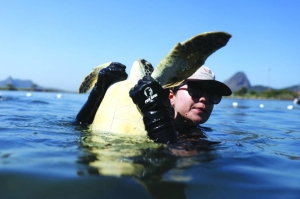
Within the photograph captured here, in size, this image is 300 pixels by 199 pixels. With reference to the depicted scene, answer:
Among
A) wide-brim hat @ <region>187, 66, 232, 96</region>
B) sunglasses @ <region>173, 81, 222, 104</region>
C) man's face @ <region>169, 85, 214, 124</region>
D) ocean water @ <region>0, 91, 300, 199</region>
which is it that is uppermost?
wide-brim hat @ <region>187, 66, 232, 96</region>

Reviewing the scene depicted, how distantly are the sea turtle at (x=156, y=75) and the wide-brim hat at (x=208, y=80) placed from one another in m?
0.53

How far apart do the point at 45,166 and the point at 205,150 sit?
1602mm

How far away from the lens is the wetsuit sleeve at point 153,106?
3053 mm

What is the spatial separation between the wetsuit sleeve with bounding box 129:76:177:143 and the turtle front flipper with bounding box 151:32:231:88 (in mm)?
261

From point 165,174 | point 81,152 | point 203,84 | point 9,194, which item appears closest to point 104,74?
point 203,84

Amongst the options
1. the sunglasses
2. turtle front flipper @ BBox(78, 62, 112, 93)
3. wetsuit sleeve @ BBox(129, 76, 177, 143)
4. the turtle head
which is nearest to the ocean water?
wetsuit sleeve @ BBox(129, 76, 177, 143)

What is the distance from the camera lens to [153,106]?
120 inches

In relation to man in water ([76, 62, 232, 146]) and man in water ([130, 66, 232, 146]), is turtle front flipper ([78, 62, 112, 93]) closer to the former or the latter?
man in water ([76, 62, 232, 146])

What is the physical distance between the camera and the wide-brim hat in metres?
3.92

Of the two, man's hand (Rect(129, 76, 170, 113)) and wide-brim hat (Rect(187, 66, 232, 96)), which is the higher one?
wide-brim hat (Rect(187, 66, 232, 96))

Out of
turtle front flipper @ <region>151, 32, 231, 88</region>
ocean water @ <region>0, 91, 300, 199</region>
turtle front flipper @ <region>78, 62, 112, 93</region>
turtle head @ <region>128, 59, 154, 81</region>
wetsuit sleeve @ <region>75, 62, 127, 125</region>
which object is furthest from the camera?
turtle front flipper @ <region>78, 62, 112, 93</region>

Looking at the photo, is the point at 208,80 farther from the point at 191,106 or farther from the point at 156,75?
the point at 156,75

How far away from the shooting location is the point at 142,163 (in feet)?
8.15

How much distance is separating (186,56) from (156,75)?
38 centimetres
